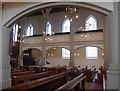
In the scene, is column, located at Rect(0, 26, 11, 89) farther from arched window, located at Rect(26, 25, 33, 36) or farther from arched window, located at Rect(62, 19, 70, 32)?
arched window, located at Rect(26, 25, 33, 36)

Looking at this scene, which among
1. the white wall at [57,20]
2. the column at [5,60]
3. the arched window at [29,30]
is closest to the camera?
the column at [5,60]

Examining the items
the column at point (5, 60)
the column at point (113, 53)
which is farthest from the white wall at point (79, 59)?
the column at point (113, 53)

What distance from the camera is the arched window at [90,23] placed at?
69.4 feet

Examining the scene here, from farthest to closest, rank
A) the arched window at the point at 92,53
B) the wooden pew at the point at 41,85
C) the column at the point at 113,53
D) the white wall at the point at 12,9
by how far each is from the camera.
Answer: the arched window at the point at 92,53
the white wall at the point at 12,9
the wooden pew at the point at 41,85
the column at the point at 113,53

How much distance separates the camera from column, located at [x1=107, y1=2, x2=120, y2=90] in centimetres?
341

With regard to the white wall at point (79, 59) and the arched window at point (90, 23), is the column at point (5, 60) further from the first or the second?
the white wall at point (79, 59)

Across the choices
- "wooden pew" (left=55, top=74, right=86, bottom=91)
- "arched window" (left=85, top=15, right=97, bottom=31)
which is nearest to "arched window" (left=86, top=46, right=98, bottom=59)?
"arched window" (left=85, top=15, right=97, bottom=31)

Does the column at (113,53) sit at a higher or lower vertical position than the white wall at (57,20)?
lower

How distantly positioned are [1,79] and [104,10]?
147 inches

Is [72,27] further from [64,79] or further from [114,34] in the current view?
[114,34]

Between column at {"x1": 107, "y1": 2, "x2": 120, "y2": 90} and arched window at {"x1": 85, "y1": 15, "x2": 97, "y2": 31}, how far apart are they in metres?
17.6

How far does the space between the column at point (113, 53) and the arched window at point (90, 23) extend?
57.7 ft

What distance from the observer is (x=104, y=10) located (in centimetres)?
405

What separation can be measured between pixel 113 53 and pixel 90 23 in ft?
59.5
